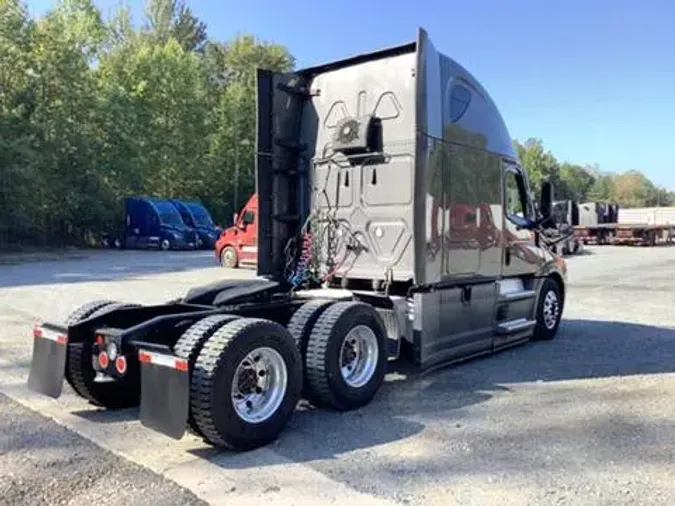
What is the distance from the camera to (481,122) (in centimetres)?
757

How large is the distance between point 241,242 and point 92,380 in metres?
15.7

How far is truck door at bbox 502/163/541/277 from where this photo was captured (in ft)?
26.5

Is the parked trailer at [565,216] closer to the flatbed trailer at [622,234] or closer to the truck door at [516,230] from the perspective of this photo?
the truck door at [516,230]

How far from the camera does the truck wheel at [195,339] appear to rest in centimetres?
457

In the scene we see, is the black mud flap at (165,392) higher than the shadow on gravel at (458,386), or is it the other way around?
the black mud flap at (165,392)

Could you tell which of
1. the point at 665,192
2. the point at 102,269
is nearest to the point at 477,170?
the point at 102,269

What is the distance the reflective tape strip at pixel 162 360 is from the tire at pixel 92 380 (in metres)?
0.53

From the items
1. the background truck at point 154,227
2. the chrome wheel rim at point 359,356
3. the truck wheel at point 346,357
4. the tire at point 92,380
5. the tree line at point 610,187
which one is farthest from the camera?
the tree line at point 610,187

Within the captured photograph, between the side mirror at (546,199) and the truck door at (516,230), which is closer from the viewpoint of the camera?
the truck door at (516,230)

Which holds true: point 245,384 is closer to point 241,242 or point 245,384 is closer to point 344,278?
point 344,278

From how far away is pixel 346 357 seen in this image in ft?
19.4

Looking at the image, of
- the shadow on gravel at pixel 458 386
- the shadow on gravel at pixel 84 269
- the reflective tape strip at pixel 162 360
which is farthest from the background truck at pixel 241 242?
the reflective tape strip at pixel 162 360

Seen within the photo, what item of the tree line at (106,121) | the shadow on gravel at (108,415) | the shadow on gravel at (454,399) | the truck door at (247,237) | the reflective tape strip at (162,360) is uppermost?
the tree line at (106,121)

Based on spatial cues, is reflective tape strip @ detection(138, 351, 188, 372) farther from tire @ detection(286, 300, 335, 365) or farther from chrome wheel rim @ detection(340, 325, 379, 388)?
chrome wheel rim @ detection(340, 325, 379, 388)
